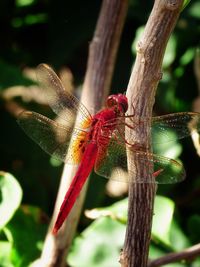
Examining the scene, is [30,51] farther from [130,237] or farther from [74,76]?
[130,237]

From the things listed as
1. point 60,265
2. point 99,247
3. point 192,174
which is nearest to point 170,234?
point 99,247

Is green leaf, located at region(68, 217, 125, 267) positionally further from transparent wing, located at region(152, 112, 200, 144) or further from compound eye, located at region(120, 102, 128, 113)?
compound eye, located at region(120, 102, 128, 113)

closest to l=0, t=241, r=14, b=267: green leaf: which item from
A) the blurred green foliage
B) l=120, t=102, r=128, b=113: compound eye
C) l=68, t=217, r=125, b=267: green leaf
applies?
the blurred green foliage

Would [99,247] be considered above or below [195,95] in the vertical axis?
below

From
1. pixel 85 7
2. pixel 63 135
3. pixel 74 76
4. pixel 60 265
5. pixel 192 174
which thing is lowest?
pixel 60 265

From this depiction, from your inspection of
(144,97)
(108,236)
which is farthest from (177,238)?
(144,97)

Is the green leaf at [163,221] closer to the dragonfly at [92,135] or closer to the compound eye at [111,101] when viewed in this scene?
the dragonfly at [92,135]

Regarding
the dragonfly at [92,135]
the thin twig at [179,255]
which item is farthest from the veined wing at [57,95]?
the thin twig at [179,255]
